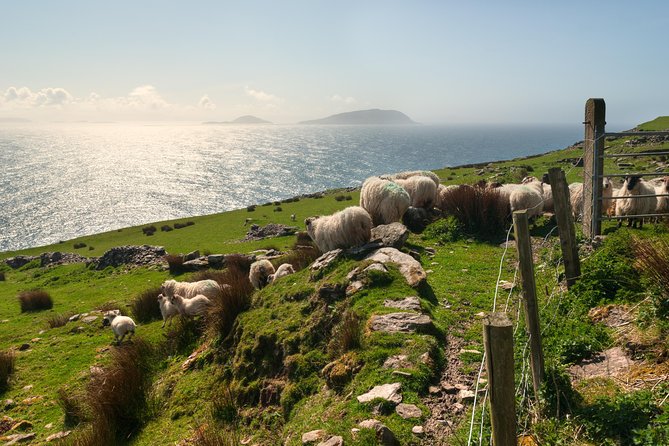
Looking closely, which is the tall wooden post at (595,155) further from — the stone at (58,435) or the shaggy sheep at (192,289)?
the stone at (58,435)

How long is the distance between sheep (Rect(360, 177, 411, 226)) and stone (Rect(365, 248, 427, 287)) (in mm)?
3913

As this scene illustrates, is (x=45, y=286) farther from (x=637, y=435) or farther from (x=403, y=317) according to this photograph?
(x=637, y=435)

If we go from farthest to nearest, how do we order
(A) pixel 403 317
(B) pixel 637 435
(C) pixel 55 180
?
(C) pixel 55 180, (A) pixel 403 317, (B) pixel 637 435

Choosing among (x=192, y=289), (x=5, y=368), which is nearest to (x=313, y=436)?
(x=192, y=289)

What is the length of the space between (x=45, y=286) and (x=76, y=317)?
1221cm

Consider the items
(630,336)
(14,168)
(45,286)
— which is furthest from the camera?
(14,168)

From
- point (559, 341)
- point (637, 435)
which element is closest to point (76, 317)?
point (559, 341)

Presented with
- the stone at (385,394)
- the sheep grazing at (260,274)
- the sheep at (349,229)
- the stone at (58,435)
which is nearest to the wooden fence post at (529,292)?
the stone at (385,394)

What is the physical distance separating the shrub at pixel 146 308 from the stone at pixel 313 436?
11.9 m

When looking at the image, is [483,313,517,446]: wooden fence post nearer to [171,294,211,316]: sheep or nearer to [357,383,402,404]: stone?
[357,383,402,404]: stone

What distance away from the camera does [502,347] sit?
2857mm

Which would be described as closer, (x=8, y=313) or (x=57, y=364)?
(x=57, y=364)

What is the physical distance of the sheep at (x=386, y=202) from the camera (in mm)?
14461

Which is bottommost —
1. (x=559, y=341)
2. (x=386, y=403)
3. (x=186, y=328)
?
(x=186, y=328)
